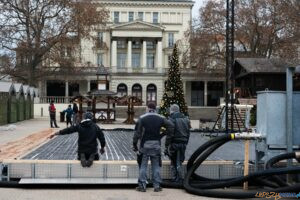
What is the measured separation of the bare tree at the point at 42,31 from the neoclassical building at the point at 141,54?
28.0 meters

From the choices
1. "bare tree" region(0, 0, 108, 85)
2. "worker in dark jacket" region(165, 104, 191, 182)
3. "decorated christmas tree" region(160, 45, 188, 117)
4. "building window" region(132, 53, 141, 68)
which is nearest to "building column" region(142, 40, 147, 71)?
"building window" region(132, 53, 141, 68)

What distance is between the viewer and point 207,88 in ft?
285

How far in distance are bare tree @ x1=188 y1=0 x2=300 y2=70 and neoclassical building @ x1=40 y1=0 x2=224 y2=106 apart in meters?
19.0

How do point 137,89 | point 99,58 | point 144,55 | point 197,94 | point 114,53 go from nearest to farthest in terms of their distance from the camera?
point 137,89 → point 114,53 → point 197,94 → point 144,55 → point 99,58

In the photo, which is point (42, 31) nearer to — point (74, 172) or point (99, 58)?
point (99, 58)

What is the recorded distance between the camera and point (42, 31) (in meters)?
51.9

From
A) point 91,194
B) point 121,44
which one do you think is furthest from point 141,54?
point 91,194

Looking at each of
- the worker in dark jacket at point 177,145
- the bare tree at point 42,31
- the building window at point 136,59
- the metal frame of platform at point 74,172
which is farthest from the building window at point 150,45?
the metal frame of platform at point 74,172

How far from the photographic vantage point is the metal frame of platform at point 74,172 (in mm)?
10539

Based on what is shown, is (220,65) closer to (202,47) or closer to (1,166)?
(202,47)

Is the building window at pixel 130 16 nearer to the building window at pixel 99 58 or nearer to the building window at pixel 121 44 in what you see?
the building window at pixel 121 44

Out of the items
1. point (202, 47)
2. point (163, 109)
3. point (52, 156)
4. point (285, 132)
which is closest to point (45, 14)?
point (202, 47)

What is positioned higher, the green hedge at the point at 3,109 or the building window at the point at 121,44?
the building window at the point at 121,44

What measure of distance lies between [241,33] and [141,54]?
113ft
